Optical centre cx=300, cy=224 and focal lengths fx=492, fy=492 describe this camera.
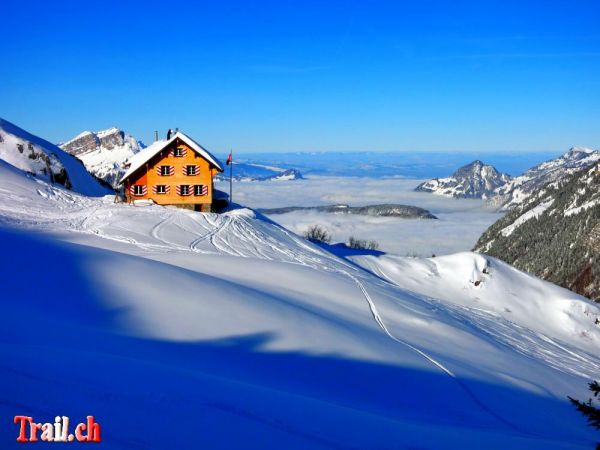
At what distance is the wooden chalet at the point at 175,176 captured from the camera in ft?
143

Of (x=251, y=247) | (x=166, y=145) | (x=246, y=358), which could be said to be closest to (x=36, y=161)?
(x=166, y=145)

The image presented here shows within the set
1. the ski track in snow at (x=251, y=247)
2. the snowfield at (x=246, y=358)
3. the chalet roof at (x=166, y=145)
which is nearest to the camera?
the snowfield at (x=246, y=358)

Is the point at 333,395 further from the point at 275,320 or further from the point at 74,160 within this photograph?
the point at 74,160

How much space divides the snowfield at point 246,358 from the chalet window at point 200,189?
14219 millimetres

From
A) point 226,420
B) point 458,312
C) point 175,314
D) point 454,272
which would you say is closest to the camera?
point 226,420

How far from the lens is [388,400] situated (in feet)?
37.9

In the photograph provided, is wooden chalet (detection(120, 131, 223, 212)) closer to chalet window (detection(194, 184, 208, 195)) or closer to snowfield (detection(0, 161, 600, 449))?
chalet window (detection(194, 184, 208, 195))

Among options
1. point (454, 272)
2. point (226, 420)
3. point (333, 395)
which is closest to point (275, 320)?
point (333, 395)

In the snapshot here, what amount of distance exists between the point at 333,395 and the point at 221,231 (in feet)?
82.0

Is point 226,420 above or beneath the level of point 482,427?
above

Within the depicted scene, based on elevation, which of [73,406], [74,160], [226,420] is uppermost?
[74,160]

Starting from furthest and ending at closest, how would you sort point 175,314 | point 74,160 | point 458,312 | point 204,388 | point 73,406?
point 74,160
point 458,312
point 175,314
point 204,388
point 73,406

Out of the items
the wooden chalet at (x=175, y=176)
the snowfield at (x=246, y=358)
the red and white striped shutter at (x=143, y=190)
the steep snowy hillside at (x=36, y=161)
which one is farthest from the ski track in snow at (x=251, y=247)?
the steep snowy hillside at (x=36, y=161)

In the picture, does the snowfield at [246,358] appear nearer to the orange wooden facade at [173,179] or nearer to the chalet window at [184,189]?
the orange wooden facade at [173,179]
